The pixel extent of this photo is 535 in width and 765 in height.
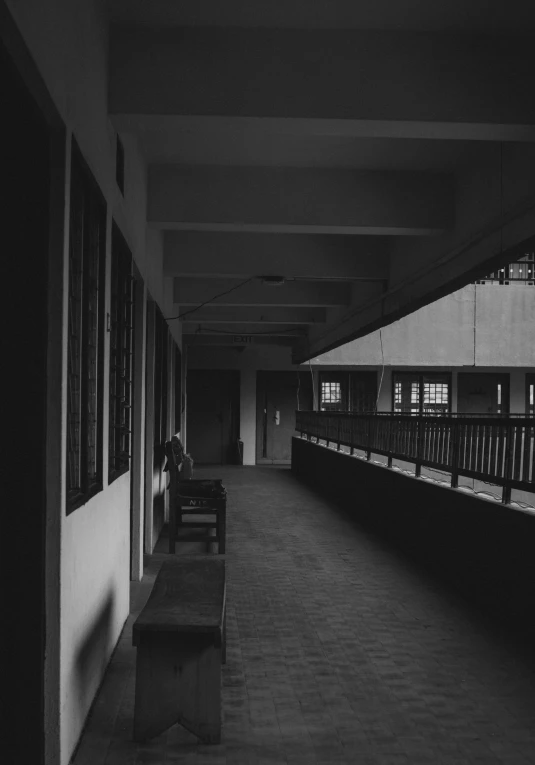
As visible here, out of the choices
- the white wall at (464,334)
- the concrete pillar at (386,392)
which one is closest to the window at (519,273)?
Result: the white wall at (464,334)

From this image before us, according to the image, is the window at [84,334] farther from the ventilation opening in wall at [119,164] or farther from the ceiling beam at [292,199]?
the ceiling beam at [292,199]

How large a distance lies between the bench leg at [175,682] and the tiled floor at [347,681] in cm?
10

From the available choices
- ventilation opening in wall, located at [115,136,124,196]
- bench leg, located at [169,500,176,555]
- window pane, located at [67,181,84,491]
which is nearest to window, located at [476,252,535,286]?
bench leg, located at [169,500,176,555]

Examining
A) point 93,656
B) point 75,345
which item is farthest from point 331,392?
point 75,345

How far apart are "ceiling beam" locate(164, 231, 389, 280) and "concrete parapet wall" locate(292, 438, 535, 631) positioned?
2528mm

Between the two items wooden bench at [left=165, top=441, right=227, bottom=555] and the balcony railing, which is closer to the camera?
the balcony railing

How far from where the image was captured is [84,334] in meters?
3.67

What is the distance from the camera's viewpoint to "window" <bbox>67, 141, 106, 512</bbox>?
3.39m

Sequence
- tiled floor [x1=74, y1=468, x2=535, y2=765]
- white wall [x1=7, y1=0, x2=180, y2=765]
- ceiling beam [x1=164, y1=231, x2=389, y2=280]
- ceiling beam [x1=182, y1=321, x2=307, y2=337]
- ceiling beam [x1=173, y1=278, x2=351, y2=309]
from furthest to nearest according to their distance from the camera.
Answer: ceiling beam [x1=182, y1=321, x2=307, y2=337] → ceiling beam [x1=173, y1=278, x2=351, y2=309] → ceiling beam [x1=164, y1=231, x2=389, y2=280] → tiled floor [x1=74, y1=468, x2=535, y2=765] → white wall [x1=7, y1=0, x2=180, y2=765]

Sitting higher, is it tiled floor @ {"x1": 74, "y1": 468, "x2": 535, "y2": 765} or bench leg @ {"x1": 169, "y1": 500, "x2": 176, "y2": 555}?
bench leg @ {"x1": 169, "y1": 500, "x2": 176, "y2": 555}

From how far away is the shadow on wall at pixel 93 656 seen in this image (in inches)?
141

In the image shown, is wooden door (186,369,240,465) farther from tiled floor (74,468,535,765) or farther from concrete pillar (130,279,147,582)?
concrete pillar (130,279,147,582)

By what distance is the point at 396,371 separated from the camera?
20344 millimetres

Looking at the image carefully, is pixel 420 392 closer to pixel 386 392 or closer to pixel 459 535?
pixel 386 392
